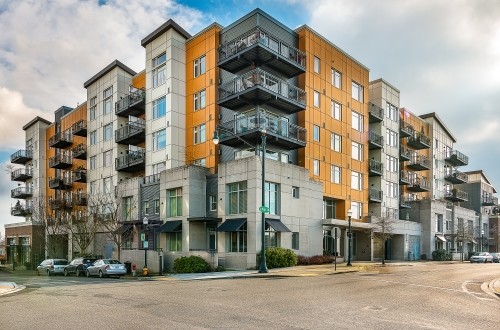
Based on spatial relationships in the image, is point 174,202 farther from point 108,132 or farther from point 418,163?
point 418,163

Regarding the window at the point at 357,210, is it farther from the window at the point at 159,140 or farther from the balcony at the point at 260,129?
the window at the point at 159,140

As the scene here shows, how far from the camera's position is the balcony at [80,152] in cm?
5669

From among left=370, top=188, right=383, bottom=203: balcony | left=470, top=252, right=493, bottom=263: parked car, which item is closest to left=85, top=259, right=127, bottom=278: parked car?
left=370, top=188, right=383, bottom=203: balcony

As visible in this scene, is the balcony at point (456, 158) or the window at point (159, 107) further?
the balcony at point (456, 158)

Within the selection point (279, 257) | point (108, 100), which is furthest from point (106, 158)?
point (279, 257)

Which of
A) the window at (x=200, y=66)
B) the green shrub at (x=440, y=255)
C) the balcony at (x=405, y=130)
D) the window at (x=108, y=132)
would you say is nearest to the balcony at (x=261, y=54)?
the window at (x=200, y=66)

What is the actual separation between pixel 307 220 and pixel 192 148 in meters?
12.4

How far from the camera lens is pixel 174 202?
39.0 metres

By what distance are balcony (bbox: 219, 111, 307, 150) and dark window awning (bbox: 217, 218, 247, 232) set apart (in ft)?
20.6

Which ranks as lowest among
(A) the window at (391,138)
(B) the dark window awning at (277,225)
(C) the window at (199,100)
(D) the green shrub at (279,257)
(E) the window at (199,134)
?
(D) the green shrub at (279,257)

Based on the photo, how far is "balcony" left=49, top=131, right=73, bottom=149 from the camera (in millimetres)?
61000

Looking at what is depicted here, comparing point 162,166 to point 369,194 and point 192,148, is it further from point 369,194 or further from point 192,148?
point 369,194

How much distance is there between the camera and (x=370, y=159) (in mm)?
49781

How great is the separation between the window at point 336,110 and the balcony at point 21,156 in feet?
165
